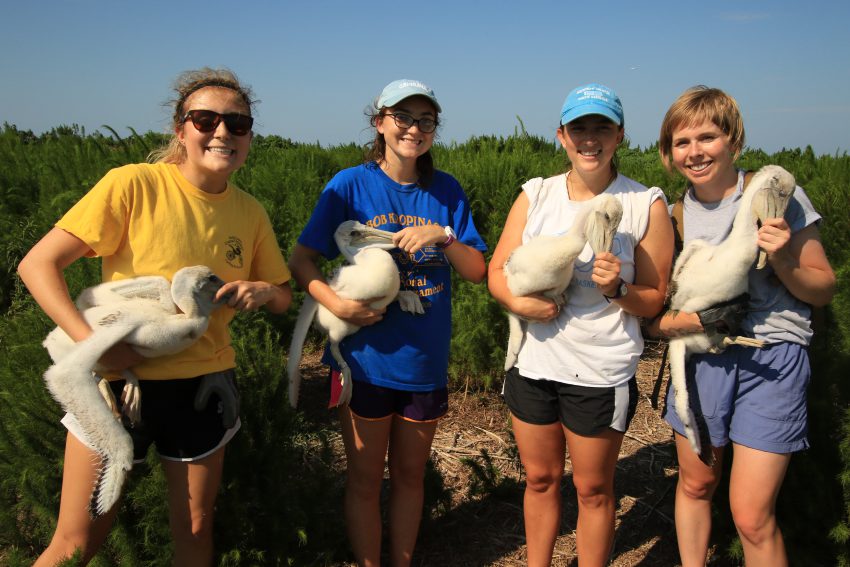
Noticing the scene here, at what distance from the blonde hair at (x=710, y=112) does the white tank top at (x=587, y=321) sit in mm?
338

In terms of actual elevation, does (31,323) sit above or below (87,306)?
below

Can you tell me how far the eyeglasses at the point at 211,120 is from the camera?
2.38 m

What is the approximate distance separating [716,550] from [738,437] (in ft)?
4.43

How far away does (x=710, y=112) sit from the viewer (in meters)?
2.58

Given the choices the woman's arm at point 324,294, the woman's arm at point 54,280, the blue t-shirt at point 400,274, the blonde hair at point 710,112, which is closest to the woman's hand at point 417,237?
the blue t-shirt at point 400,274

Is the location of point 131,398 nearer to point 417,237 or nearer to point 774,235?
point 417,237

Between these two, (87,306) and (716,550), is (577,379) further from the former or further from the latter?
(87,306)

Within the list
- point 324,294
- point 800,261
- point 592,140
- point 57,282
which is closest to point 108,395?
point 57,282

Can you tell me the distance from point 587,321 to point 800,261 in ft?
2.98

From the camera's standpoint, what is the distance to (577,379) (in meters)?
2.70

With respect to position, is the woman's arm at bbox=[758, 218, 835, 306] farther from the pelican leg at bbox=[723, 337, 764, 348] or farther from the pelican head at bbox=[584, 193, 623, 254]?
the pelican head at bbox=[584, 193, 623, 254]

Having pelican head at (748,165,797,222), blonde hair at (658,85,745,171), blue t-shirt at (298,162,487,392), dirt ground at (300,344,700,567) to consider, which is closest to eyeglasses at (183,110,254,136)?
blue t-shirt at (298,162,487,392)

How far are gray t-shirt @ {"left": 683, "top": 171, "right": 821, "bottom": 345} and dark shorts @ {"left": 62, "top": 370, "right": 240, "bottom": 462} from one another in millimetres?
2344

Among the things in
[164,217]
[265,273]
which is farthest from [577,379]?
[164,217]
